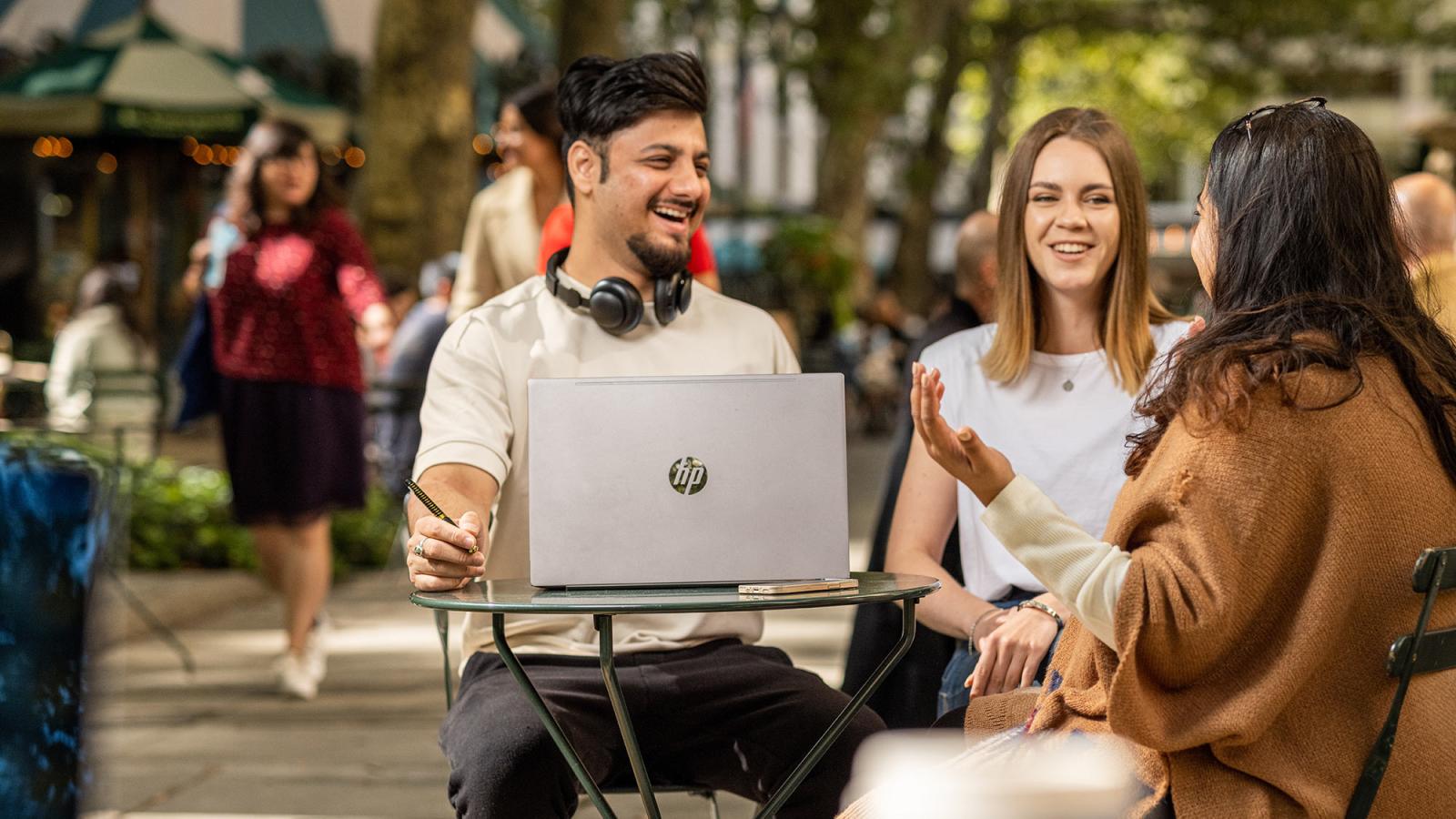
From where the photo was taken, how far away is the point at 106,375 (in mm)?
9453

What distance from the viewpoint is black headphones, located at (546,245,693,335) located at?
151 inches

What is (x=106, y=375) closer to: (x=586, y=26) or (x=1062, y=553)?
(x=586, y=26)

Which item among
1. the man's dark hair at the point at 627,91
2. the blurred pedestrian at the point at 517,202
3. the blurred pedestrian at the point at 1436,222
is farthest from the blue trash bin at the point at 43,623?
the blurred pedestrian at the point at 1436,222

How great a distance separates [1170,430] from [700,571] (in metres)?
0.79

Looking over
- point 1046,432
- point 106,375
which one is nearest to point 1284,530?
point 1046,432

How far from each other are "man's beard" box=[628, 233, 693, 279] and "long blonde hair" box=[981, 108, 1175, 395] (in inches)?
28.2

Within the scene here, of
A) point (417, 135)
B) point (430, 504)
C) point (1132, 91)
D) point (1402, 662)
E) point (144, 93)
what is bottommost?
point (1402, 662)

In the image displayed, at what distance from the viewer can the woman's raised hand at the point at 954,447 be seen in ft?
8.91

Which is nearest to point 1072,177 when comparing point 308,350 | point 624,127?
point 624,127

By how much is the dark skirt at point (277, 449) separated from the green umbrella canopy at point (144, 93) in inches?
373

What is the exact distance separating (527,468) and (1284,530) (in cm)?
173

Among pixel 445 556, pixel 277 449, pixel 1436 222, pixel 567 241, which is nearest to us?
pixel 445 556

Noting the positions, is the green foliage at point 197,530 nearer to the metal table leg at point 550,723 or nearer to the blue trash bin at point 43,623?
the metal table leg at point 550,723

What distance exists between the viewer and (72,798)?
165cm
